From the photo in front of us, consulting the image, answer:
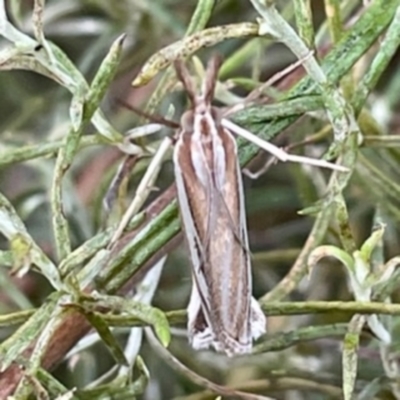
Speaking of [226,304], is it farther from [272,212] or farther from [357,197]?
[272,212]

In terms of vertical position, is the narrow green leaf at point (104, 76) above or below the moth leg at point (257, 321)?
above

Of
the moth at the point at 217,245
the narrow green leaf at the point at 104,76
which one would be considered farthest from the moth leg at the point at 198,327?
the narrow green leaf at the point at 104,76

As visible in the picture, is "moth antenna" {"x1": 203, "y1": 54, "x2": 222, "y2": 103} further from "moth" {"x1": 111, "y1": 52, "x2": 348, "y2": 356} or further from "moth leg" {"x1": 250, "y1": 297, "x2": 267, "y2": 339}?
"moth leg" {"x1": 250, "y1": 297, "x2": 267, "y2": 339}

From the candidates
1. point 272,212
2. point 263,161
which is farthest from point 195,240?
point 272,212

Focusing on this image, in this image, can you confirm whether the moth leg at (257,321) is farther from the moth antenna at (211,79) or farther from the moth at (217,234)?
the moth antenna at (211,79)

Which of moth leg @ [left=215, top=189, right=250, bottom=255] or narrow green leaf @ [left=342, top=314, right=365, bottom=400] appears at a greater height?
moth leg @ [left=215, top=189, right=250, bottom=255]

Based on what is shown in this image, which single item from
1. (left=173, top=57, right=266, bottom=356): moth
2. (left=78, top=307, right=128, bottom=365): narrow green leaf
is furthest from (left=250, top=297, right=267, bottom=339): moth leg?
(left=78, top=307, right=128, bottom=365): narrow green leaf

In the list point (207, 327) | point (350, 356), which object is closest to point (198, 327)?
point (207, 327)

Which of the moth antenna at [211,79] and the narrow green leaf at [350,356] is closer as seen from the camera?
the narrow green leaf at [350,356]
